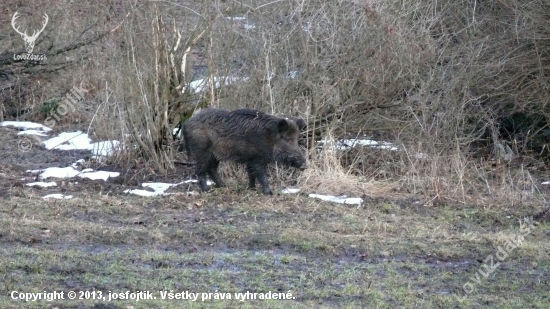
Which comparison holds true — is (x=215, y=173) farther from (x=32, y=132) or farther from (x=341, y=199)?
(x=32, y=132)

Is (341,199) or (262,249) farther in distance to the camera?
(341,199)

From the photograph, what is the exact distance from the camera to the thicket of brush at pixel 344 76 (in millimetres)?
12789

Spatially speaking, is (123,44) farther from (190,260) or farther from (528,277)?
(528,277)

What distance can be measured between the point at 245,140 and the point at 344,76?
238 cm

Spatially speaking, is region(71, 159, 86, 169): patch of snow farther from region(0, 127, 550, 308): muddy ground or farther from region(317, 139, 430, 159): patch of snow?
region(317, 139, 430, 159): patch of snow

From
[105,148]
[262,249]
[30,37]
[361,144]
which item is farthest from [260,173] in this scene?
[30,37]

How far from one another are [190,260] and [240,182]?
423 cm

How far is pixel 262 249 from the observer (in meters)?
8.98

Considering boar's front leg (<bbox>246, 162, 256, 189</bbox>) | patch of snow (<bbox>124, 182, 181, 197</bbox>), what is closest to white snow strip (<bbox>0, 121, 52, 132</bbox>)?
patch of snow (<bbox>124, 182, 181, 197</bbox>)

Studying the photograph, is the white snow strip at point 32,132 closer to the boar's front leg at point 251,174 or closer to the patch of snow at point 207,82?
the patch of snow at point 207,82

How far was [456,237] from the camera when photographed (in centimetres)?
977

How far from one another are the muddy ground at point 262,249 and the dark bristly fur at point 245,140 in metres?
0.41

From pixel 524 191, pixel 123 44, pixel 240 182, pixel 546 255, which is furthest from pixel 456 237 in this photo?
pixel 123 44

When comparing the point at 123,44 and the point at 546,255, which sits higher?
the point at 123,44
